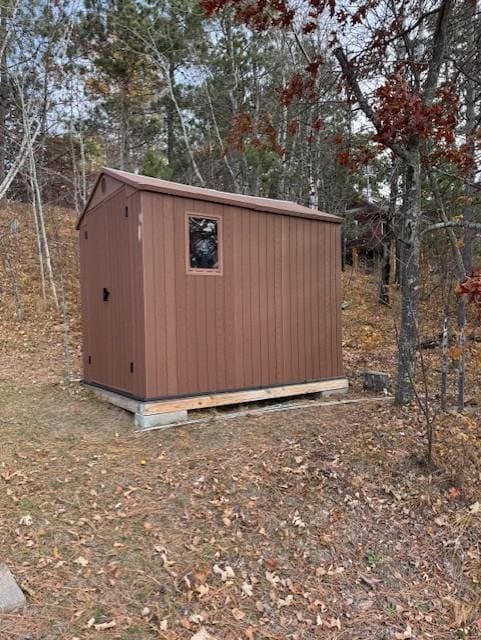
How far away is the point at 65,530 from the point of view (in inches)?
118

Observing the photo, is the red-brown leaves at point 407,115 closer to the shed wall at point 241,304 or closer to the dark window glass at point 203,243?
the shed wall at point 241,304

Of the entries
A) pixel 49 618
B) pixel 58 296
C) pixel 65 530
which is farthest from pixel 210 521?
pixel 58 296

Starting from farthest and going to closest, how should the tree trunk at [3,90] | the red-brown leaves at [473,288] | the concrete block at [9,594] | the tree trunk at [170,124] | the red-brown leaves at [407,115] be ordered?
the tree trunk at [170,124] → the tree trunk at [3,90] → the red-brown leaves at [407,115] → the red-brown leaves at [473,288] → the concrete block at [9,594]

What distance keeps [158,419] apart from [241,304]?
150cm

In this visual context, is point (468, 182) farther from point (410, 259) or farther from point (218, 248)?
point (218, 248)

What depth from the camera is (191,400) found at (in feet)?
16.0

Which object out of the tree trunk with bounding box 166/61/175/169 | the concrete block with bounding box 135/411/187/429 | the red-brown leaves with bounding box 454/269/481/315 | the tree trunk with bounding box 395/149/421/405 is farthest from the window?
the tree trunk with bounding box 166/61/175/169

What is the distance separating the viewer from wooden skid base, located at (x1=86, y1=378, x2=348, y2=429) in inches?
183

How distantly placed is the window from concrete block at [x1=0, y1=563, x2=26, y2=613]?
3.08 m

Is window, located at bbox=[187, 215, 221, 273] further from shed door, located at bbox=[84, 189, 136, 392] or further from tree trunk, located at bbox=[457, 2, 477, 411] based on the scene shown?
tree trunk, located at bbox=[457, 2, 477, 411]

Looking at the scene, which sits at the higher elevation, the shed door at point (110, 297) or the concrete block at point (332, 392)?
the shed door at point (110, 297)

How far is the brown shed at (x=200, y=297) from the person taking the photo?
15.4 ft

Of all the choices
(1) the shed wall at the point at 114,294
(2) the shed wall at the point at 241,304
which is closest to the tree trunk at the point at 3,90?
(1) the shed wall at the point at 114,294

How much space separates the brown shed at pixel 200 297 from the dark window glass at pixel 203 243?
0.01m
